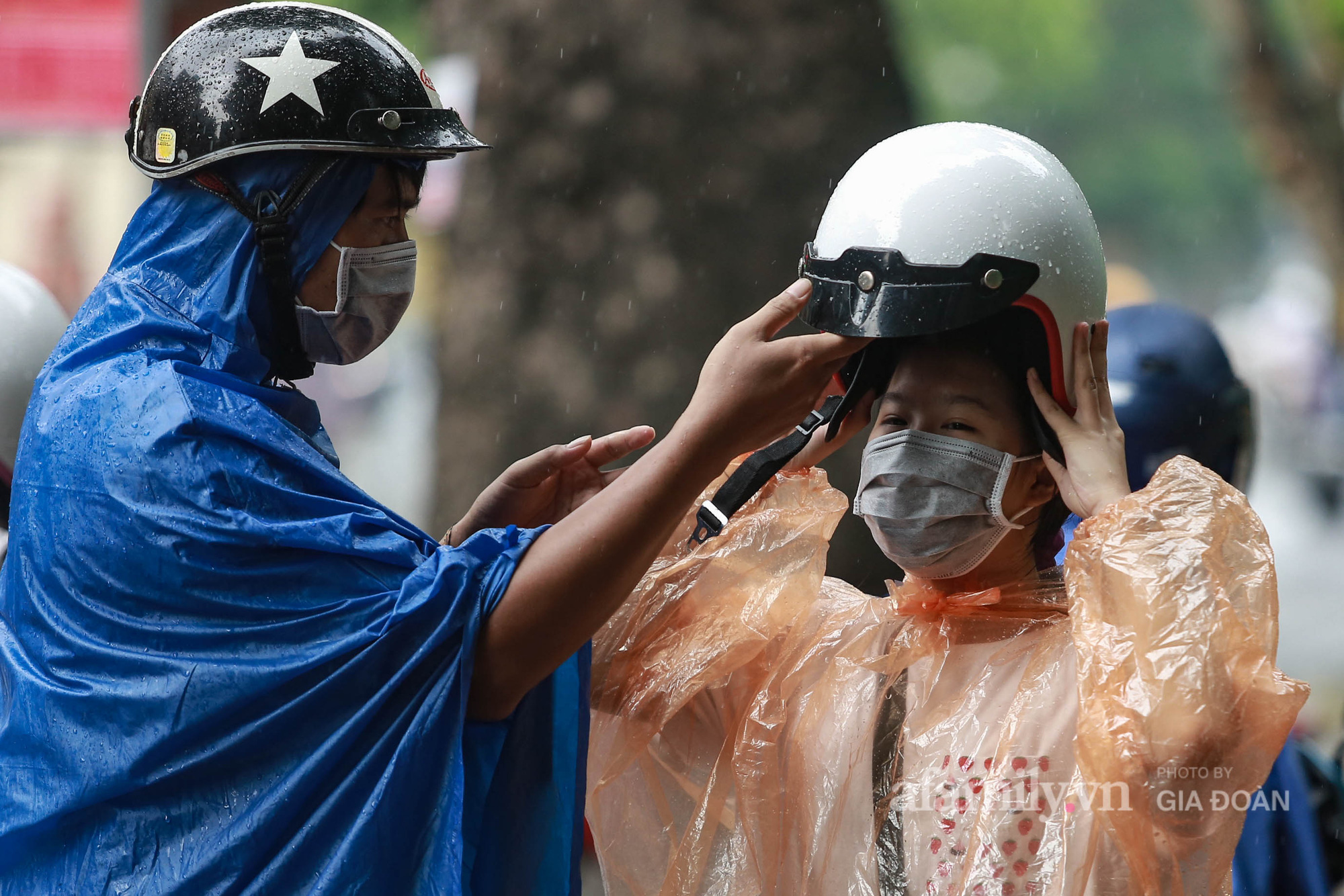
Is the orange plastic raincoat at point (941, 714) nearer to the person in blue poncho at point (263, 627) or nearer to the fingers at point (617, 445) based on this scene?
the fingers at point (617, 445)

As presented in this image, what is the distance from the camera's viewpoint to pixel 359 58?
2482mm

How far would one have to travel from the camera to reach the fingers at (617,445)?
2.64 meters

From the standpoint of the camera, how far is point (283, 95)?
7.89 feet

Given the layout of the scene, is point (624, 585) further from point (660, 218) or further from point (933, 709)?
point (660, 218)

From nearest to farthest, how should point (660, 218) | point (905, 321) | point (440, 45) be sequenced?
1. point (905, 321)
2. point (660, 218)
3. point (440, 45)

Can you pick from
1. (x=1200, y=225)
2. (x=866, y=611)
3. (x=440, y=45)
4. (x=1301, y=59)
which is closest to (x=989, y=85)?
(x=1301, y=59)

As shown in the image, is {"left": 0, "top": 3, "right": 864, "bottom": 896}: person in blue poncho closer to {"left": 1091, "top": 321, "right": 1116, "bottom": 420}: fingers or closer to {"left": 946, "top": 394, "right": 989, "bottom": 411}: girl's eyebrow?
{"left": 946, "top": 394, "right": 989, "bottom": 411}: girl's eyebrow

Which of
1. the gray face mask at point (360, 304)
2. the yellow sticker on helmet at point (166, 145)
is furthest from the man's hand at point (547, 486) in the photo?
the yellow sticker on helmet at point (166, 145)

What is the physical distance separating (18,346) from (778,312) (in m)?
2.16

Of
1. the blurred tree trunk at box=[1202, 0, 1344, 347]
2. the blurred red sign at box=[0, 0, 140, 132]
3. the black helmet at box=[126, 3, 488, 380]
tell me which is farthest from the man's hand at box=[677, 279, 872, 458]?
the blurred red sign at box=[0, 0, 140, 132]

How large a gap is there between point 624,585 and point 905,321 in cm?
61

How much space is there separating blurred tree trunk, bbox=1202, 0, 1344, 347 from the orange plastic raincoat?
8.13 m

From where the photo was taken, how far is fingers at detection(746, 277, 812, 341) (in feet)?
7.24

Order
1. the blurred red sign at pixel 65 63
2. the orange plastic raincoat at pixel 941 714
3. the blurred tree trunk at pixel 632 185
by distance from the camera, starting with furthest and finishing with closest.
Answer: the blurred red sign at pixel 65 63 < the blurred tree trunk at pixel 632 185 < the orange plastic raincoat at pixel 941 714
